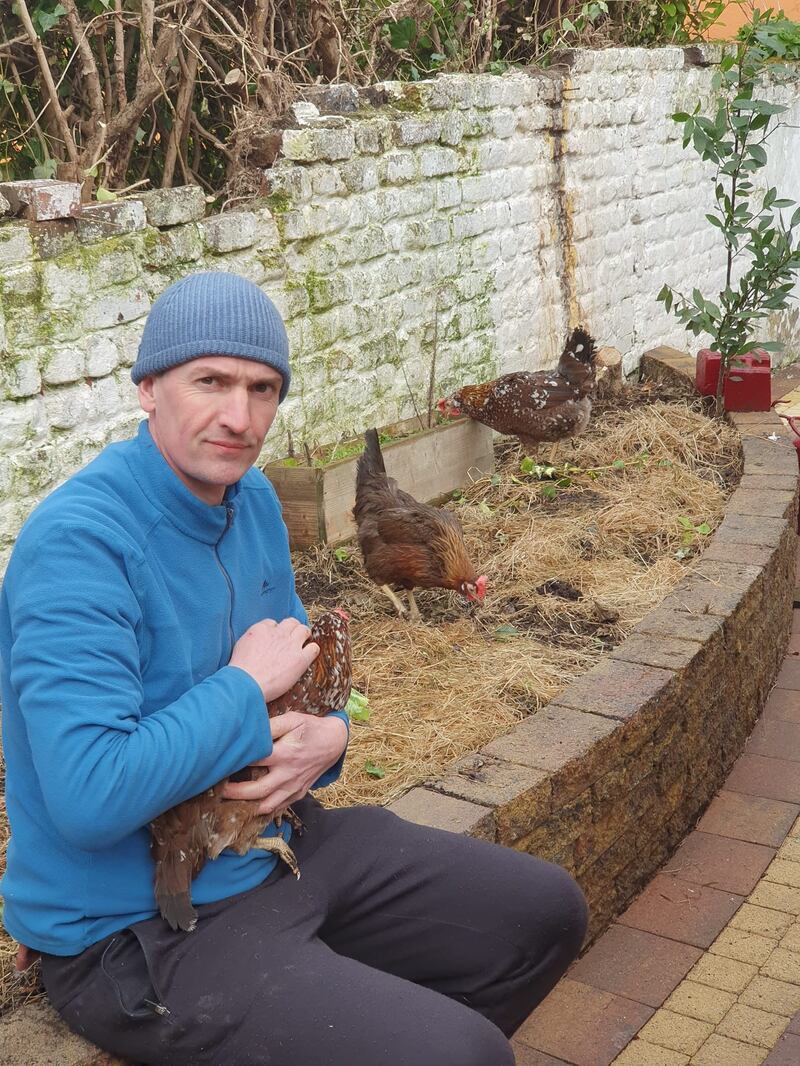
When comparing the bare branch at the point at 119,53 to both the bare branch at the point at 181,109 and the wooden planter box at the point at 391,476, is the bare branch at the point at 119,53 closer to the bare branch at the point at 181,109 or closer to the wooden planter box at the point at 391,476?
the bare branch at the point at 181,109

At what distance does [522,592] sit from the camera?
5.10 m

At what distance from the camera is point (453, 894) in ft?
7.46

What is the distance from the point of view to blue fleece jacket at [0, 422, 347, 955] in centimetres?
181

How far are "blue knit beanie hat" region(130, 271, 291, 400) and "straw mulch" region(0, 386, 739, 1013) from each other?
4.35ft

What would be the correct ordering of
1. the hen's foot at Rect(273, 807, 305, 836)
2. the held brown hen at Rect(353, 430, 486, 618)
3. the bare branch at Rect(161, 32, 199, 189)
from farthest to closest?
the bare branch at Rect(161, 32, 199, 189), the held brown hen at Rect(353, 430, 486, 618), the hen's foot at Rect(273, 807, 305, 836)

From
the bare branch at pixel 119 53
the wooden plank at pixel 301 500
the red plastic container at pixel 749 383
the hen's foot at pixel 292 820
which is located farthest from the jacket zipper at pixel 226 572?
the red plastic container at pixel 749 383

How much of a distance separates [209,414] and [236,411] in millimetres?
52

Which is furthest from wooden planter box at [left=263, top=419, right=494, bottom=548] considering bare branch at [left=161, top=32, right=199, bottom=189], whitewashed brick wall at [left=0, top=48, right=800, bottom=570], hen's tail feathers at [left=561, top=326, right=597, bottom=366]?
bare branch at [left=161, top=32, right=199, bottom=189]

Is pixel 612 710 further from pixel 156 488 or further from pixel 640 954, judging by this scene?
pixel 156 488

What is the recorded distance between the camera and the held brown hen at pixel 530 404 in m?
6.48

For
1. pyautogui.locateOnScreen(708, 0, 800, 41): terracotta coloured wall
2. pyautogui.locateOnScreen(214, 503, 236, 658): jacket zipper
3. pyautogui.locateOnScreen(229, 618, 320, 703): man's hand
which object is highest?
pyautogui.locateOnScreen(708, 0, 800, 41): terracotta coloured wall

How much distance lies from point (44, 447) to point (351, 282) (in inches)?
88.3

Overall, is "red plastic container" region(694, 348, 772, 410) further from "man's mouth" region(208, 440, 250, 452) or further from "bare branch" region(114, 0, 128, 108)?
"man's mouth" region(208, 440, 250, 452)

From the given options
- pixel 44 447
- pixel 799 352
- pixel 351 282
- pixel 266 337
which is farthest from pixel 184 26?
pixel 799 352
